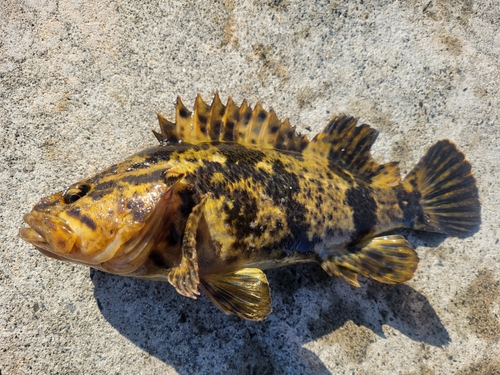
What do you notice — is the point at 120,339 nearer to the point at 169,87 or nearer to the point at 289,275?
the point at 289,275

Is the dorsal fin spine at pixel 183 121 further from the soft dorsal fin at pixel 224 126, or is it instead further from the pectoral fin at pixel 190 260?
the pectoral fin at pixel 190 260

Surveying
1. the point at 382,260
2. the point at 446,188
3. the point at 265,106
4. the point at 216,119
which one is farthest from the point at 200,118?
the point at 446,188

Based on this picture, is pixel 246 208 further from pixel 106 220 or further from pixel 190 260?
pixel 106 220

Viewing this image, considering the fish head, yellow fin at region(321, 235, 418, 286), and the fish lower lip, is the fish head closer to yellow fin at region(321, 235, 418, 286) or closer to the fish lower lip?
the fish lower lip

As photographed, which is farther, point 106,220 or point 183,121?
point 183,121

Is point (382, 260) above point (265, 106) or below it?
below

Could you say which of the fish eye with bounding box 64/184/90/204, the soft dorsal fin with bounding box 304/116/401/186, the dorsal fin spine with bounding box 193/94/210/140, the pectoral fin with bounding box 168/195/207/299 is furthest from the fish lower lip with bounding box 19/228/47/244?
the soft dorsal fin with bounding box 304/116/401/186
